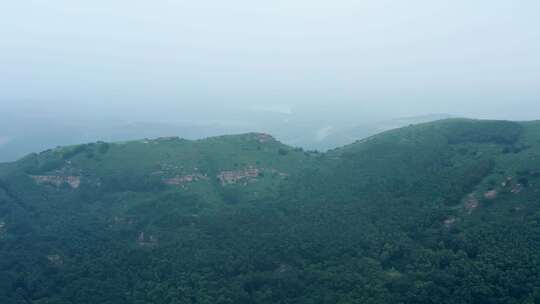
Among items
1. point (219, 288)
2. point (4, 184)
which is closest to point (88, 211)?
point (4, 184)

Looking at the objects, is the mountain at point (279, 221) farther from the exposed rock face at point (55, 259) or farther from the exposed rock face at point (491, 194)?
the exposed rock face at point (55, 259)

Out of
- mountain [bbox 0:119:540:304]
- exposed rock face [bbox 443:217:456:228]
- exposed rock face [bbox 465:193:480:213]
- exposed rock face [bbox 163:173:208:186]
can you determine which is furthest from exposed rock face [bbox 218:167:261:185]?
exposed rock face [bbox 465:193:480:213]

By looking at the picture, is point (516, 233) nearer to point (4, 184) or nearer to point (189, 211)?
point (189, 211)

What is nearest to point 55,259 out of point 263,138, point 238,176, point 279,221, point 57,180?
point 57,180

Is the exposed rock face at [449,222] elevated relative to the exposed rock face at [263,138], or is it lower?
lower

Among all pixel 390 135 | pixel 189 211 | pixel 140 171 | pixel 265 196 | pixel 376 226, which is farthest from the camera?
pixel 390 135

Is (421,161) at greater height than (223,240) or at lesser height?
greater

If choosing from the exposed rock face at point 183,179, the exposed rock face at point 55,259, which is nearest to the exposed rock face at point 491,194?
the exposed rock face at point 183,179
